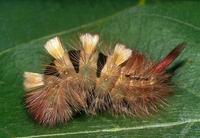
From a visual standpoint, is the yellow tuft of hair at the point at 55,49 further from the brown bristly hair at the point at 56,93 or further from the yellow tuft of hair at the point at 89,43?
the yellow tuft of hair at the point at 89,43

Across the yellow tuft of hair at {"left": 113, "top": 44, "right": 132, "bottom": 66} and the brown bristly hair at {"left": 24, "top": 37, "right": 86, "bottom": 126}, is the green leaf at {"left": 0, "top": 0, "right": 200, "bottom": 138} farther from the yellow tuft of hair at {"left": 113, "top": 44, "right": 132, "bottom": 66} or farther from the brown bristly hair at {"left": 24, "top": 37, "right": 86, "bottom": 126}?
the yellow tuft of hair at {"left": 113, "top": 44, "right": 132, "bottom": 66}

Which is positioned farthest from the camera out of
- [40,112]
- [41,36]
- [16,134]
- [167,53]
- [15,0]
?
[15,0]

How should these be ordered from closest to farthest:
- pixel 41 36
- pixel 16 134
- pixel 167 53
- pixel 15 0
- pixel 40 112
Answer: pixel 16 134 < pixel 40 112 < pixel 167 53 < pixel 41 36 < pixel 15 0

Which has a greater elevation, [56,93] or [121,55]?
[121,55]

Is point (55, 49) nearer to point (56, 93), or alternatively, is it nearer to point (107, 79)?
point (56, 93)

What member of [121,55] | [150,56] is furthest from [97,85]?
[150,56]

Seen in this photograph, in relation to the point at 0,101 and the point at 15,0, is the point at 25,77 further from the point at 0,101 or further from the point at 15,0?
the point at 15,0

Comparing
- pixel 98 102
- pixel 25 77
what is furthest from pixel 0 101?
pixel 98 102
